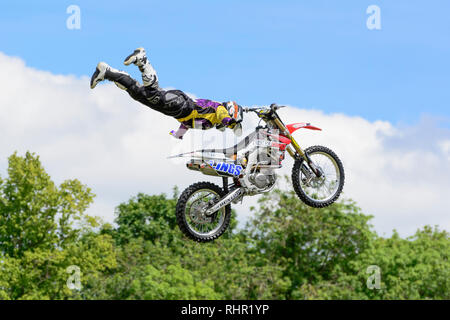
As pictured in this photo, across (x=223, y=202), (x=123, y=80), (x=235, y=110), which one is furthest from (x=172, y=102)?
(x=223, y=202)

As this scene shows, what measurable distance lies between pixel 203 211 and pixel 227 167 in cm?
108

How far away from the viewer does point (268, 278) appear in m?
79.9

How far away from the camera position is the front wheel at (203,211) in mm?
15568

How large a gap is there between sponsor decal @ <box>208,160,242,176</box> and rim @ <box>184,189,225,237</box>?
26.9 inches

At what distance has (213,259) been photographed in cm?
8238

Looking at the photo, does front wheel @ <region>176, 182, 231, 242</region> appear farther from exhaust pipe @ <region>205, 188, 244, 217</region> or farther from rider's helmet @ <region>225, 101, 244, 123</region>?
rider's helmet @ <region>225, 101, 244, 123</region>

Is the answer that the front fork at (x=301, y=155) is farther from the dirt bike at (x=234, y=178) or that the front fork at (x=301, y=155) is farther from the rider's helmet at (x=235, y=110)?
the rider's helmet at (x=235, y=110)

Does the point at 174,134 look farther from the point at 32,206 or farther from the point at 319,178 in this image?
the point at 32,206

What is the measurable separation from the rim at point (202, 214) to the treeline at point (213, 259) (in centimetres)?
5844

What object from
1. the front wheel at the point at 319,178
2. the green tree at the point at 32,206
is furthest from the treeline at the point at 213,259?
the front wheel at the point at 319,178

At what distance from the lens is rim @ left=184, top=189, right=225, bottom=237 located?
1590 centimetres

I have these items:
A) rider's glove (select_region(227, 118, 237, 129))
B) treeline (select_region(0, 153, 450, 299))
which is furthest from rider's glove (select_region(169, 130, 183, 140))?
treeline (select_region(0, 153, 450, 299))
